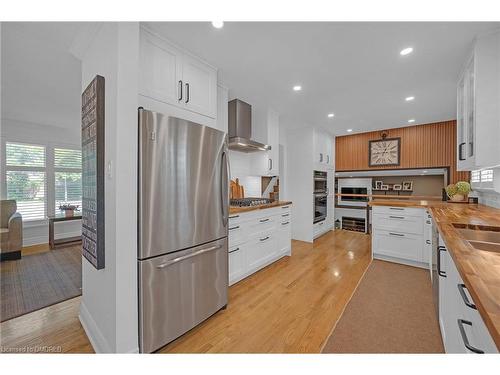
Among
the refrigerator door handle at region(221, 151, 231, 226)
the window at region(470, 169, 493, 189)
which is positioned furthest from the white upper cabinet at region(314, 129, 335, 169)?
the refrigerator door handle at region(221, 151, 231, 226)

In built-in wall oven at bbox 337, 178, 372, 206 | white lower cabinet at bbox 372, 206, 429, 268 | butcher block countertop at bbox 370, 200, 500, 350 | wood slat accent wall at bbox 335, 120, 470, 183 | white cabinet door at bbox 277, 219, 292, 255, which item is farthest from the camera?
built-in wall oven at bbox 337, 178, 372, 206

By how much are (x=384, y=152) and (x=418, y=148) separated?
621 mm

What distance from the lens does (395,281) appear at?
257 centimetres

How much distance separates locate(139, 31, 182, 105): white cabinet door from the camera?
1639 mm

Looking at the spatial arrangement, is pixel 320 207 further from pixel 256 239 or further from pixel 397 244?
pixel 256 239

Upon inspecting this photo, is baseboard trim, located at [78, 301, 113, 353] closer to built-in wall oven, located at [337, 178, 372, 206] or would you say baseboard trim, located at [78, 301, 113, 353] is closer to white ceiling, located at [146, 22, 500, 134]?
white ceiling, located at [146, 22, 500, 134]

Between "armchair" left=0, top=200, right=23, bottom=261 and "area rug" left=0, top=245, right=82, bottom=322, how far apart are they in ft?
0.46

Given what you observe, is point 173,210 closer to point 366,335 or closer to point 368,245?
point 366,335

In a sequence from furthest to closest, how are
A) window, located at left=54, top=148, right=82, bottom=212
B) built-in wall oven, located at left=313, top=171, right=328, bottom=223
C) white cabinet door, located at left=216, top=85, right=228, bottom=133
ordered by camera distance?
window, located at left=54, top=148, right=82, bottom=212, built-in wall oven, located at left=313, top=171, right=328, bottom=223, white cabinet door, located at left=216, top=85, right=228, bottom=133

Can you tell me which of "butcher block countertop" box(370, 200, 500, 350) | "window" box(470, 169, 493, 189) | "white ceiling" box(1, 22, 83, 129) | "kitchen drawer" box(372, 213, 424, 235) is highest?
"white ceiling" box(1, 22, 83, 129)

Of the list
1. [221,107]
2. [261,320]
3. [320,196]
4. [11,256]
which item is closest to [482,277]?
[261,320]

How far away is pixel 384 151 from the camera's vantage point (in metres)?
4.99
